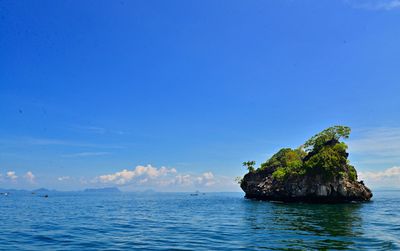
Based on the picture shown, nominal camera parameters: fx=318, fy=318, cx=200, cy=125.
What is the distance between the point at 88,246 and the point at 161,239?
5880 millimetres

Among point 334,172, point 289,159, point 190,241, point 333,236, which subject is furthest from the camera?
point 289,159

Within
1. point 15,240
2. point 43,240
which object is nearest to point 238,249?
point 43,240

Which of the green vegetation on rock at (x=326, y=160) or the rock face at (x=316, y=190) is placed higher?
the green vegetation on rock at (x=326, y=160)

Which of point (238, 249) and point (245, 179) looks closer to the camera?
point (238, 249)

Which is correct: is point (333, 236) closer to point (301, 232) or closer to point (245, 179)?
point (301, 232)

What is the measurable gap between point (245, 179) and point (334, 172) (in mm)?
37664

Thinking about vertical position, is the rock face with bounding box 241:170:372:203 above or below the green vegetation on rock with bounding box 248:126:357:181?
below

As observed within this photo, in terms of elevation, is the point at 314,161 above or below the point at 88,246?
above

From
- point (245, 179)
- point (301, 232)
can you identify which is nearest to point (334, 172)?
point (245, 179)

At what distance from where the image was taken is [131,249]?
22656 millimetres

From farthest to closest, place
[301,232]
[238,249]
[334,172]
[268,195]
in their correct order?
1. [268,195]
2. [334,172]
3. [301,232]
4. [238,249]

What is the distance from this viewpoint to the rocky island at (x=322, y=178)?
7738 centimetres

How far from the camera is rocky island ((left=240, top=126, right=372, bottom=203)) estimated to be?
254ft

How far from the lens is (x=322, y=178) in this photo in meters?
78.2
